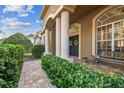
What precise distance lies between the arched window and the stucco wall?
0.79 m

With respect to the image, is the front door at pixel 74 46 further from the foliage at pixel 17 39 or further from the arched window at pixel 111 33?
the foliage at pixel 17 39

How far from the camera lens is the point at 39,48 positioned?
919 inches

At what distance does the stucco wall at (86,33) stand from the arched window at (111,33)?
0.79m

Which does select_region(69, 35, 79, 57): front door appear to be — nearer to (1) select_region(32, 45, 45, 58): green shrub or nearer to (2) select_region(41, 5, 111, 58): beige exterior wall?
(2) select_region(41, 5, 111, 58): beige exterior wall

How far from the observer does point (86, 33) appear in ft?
42.4

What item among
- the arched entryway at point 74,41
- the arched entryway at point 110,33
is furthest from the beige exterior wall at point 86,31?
the arched entryway at point 74,41

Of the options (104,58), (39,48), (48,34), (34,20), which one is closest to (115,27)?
(104,58)

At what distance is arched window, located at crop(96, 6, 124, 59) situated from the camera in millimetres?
9389

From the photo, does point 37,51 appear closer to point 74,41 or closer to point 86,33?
point 74,41

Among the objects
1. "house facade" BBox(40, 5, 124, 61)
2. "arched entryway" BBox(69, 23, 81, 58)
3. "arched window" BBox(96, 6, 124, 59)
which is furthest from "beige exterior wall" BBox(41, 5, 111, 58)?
"arched entryway" BBox(69, 23, 81, 58)

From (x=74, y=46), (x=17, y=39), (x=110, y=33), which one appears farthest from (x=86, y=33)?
(x=17, y=39)

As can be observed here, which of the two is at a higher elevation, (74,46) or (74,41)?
(74,41)

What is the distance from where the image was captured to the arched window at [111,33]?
9.39 meters

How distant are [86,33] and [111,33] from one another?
2.94 m
